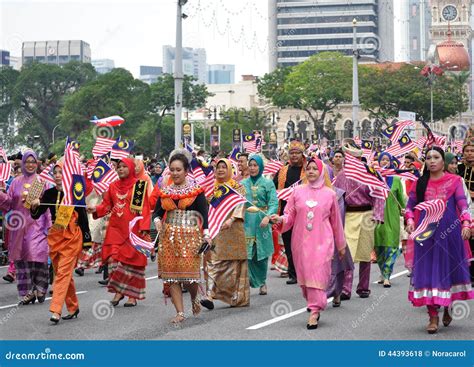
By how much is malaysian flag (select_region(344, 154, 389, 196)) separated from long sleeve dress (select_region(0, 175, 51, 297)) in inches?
144

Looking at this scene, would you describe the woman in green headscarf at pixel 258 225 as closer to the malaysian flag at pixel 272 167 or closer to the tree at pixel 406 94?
the malaysian flag at pixel 272 167

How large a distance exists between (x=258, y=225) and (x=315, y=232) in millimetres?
2882

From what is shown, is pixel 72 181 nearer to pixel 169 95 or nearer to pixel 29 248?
pixel 29 248

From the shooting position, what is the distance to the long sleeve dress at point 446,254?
36.5 feet

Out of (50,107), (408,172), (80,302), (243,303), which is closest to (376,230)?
(408,172)

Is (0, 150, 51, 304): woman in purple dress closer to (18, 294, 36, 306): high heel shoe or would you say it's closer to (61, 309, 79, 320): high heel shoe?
(18, 294, 36, 306): high heel shoe

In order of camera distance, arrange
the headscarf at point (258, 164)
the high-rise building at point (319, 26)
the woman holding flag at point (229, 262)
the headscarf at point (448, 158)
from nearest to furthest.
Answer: the headscarf at point (448, 158) < the woman holding flag at point (229, 262) < the headscarf at point (258, 164) < the high-rise building at point (319, 26)

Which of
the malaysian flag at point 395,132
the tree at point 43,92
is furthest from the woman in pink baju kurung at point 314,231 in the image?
the tree at point 43,92

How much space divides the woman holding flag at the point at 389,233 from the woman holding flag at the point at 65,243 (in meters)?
4.53

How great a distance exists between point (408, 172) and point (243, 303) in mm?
3043

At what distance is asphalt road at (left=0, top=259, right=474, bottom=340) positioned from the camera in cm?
1092

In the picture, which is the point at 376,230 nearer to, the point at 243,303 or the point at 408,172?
the point at 408,172

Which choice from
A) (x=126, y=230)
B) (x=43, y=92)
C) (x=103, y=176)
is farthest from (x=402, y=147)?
(x=43, y=92)

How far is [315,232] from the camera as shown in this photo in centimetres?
1168
